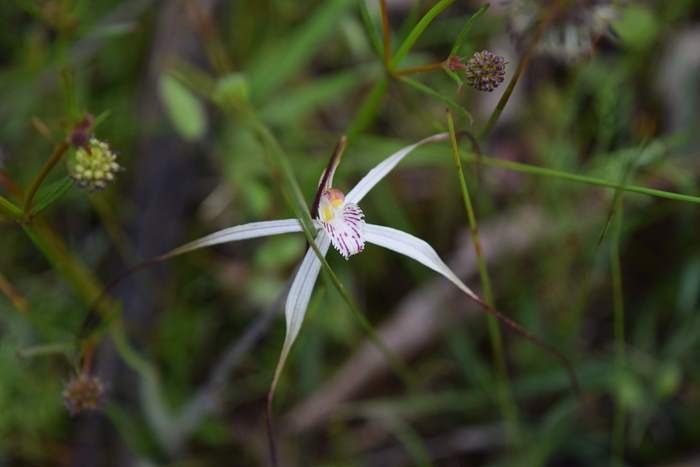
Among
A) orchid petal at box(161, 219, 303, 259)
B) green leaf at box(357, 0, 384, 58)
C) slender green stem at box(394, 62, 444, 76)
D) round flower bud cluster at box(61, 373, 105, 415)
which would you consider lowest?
round flower bud cluster at box(61, 373, 105, 415)

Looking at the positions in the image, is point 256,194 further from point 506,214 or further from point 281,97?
point 506,214

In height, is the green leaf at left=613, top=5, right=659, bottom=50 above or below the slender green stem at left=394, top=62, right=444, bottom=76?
above

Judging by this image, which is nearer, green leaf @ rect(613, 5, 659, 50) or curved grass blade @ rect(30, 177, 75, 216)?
curved grass blade @ rect(30, 177, 75, 216)

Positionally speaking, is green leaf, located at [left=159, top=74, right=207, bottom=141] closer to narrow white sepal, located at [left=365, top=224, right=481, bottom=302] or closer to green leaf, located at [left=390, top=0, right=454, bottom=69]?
green leaf, located at [left=390, top=0, right=454, bottom=69]

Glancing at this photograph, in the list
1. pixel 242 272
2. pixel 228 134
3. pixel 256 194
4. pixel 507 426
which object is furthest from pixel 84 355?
pixel 507 426

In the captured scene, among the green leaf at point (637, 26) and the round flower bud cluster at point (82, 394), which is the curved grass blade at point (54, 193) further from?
the green leaf at point (637, 26)

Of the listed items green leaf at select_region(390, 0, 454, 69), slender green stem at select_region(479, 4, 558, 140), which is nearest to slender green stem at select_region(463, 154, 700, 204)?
slender green stem at select_region(479, 4, 558, 140)

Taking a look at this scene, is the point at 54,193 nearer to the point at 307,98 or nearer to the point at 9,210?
the point at 9,210
